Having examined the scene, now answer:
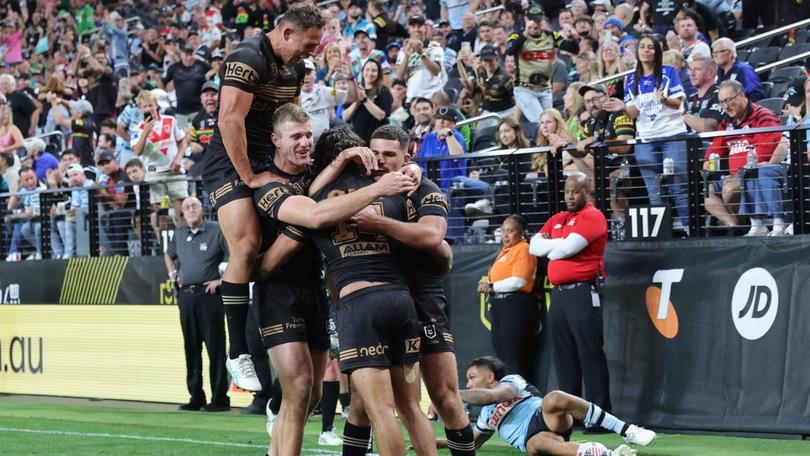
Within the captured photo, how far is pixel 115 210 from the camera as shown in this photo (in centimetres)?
1639

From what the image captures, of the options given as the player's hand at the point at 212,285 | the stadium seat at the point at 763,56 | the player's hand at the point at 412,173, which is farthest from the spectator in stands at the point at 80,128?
the player's hand at the point at 412,173

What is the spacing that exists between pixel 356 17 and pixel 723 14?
24.4 feet

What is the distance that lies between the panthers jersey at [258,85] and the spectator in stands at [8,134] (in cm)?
1334

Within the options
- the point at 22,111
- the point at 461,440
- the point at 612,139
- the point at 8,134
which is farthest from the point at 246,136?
the point at 22,111

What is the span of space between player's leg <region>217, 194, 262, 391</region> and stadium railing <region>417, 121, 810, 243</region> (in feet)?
15.6

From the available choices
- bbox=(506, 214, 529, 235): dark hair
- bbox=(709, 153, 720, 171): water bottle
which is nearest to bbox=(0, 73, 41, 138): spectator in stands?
bbox=(506, 214, 529, 235): dark hair

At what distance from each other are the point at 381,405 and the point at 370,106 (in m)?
8.72

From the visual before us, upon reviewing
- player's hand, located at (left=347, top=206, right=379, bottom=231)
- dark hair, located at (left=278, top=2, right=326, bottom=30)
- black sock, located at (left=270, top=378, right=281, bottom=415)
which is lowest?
black sock, located at (left=270, top=378, right=281, bottom=415)

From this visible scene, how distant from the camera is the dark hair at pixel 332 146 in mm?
7078

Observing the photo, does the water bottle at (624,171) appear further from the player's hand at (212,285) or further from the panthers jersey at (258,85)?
the panthers jersey at (258,85)

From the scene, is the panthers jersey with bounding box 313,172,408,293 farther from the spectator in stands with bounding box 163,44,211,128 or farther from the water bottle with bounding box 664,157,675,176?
the spectator in stands with bounding box 163,44,211,128

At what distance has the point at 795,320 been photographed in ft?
35.1

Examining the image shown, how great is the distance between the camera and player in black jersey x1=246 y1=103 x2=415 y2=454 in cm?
732

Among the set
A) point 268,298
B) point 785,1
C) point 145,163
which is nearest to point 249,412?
point 145,163
